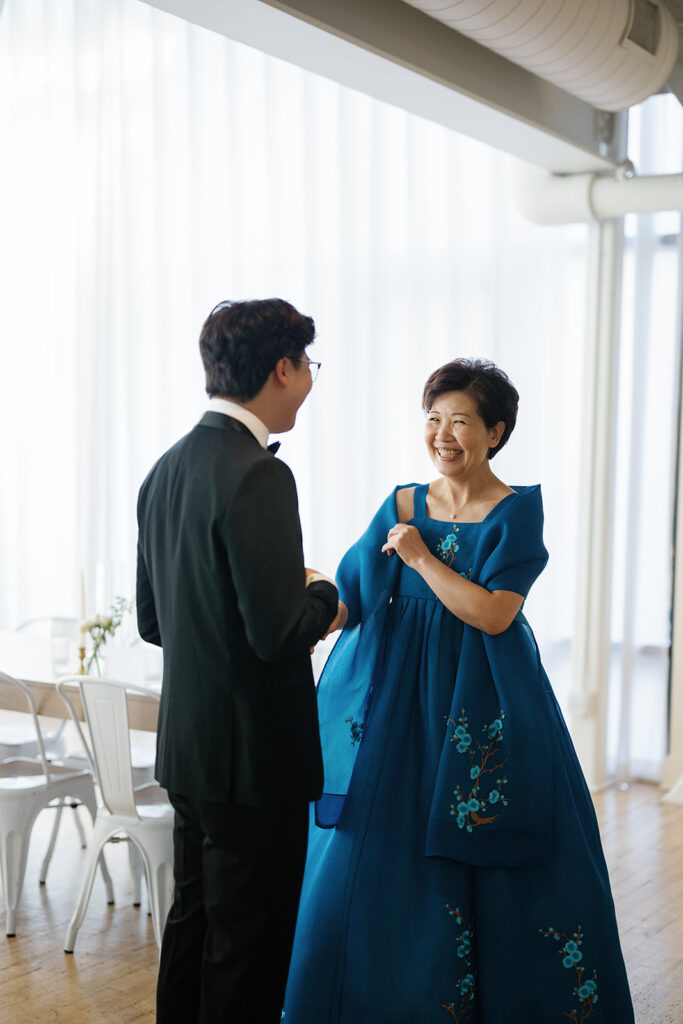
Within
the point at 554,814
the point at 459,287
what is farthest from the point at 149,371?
the point at 554,814

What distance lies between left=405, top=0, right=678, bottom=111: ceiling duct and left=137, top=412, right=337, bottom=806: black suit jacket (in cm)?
173

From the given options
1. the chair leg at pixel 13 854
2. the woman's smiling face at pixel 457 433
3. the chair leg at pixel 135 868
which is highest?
the woman's smiling face at pixel 457 433

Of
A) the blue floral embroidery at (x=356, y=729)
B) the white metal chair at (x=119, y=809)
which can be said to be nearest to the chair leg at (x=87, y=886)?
the white metal chair at (x=119, y=809)

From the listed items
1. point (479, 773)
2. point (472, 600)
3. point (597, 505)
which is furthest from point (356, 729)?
point (597, 505)

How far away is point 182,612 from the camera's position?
2.05 metres

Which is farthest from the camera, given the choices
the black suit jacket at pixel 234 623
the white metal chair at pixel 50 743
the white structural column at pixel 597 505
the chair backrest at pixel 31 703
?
the white structural column at pixel 597 505

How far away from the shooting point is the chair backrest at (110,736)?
3.14m

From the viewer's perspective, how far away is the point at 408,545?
8.75 ft

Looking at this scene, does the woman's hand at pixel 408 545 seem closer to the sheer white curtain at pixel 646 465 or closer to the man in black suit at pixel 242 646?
the man in black suit at pixel 242 646

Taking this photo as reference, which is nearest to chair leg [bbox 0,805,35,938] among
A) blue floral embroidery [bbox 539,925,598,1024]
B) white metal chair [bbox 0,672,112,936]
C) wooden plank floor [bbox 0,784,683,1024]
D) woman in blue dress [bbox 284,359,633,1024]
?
white metal chair [bbox 0,672,112,936]

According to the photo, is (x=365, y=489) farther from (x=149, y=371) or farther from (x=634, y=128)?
(x=634, y=128)

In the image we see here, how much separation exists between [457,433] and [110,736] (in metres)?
1.36

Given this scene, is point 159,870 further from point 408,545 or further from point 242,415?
point 242,415

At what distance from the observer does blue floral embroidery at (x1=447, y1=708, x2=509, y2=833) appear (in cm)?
254
